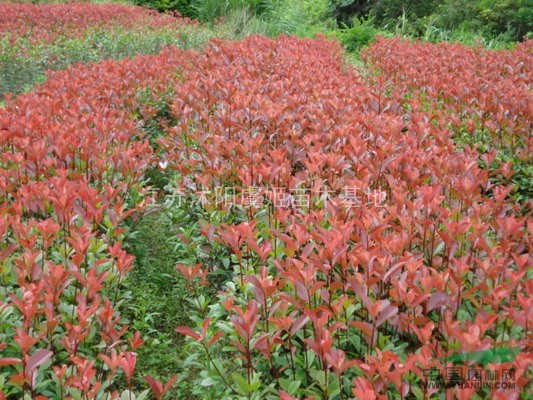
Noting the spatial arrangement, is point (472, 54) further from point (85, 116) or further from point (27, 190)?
point (27, 190)

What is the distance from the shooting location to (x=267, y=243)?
2439 millimetres

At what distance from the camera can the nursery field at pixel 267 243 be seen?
189 cm

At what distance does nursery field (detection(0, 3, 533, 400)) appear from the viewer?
1891mm

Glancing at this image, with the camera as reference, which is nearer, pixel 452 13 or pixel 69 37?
pixel 69 37

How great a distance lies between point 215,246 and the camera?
2.88m

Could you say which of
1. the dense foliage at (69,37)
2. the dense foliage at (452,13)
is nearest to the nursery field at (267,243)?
the dense foliage at (69,37)

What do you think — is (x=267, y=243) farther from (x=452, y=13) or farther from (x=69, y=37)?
(x=452, y=13)

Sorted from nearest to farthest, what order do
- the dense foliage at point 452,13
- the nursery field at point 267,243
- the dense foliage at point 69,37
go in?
the nursery field at point 267,243
the dense foliage at point 69,37
the dense foliage at point 452,13

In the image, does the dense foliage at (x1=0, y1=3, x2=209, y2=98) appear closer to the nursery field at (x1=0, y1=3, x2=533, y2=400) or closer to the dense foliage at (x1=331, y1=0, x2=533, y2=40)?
the nursery field at (x1=0, y1=3, x2=533, y2=400)

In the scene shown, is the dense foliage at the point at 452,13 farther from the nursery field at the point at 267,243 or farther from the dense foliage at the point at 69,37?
the nursery field at the point at 267,243

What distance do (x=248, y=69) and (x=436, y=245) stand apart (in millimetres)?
4291

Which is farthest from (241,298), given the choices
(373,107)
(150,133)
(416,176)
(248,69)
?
(248,69)

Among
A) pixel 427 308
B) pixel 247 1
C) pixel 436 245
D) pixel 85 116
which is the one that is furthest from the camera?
pixel 247 1

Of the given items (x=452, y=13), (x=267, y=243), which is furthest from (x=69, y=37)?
(x=452, y=13)
